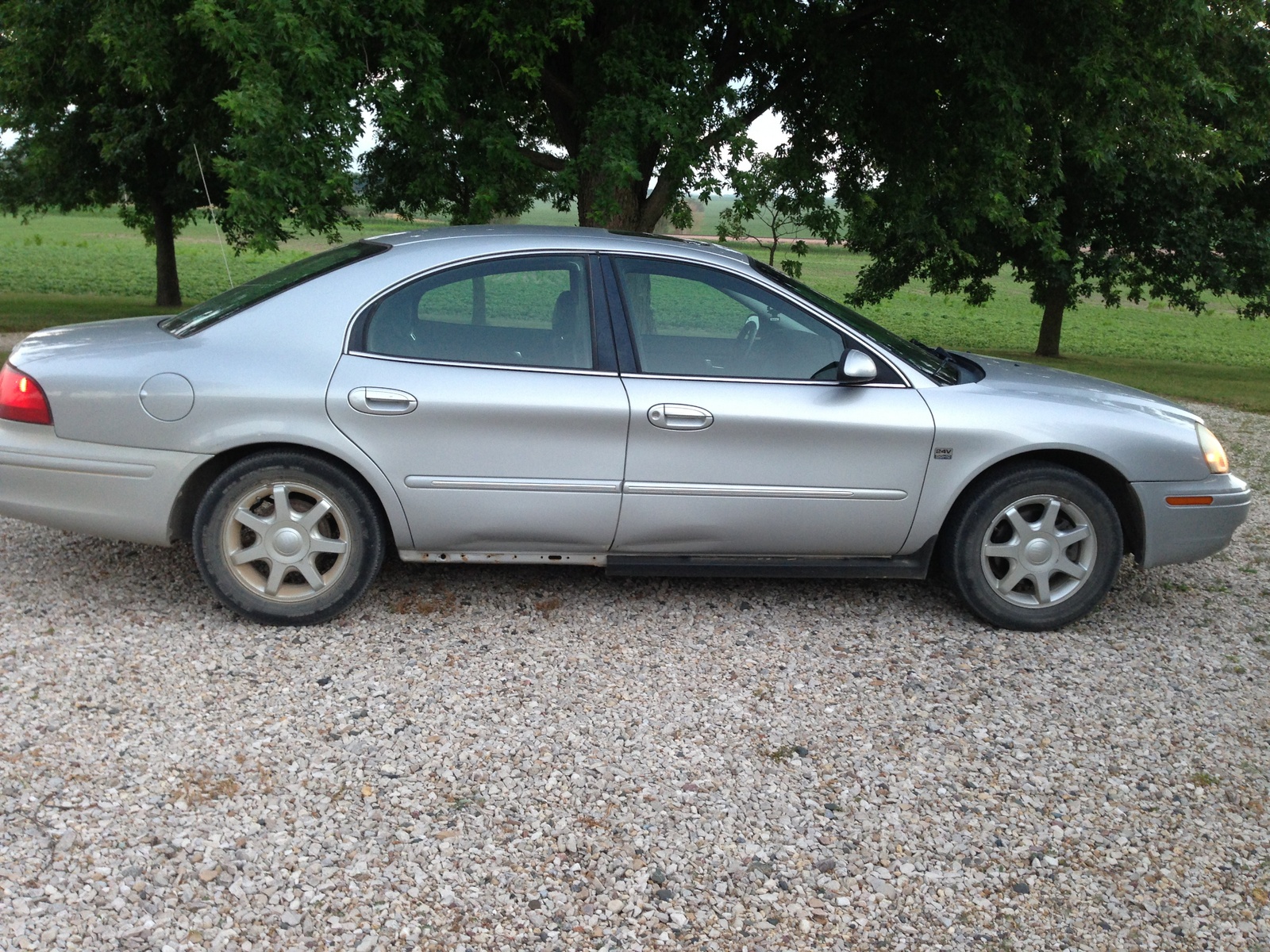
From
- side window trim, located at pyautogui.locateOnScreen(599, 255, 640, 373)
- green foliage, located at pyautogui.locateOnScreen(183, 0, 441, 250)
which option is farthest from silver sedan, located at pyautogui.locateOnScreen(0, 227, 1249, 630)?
green foliage, located at pyautogui.locateOnScreen(183, 0, 441, 250)

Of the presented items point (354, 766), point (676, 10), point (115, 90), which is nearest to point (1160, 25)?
point (676, 10)

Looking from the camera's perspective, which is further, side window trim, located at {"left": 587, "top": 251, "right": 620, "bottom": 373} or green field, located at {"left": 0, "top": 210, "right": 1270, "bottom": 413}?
green field, located at {"left": 0, "top": 210, "right": 1270, "bottom": 413}

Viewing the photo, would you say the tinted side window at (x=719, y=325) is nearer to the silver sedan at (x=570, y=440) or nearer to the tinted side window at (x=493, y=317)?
the silver sedan at (x=570, y=440)

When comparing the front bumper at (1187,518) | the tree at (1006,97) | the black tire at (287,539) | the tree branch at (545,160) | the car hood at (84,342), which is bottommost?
the black tire at (287,539)

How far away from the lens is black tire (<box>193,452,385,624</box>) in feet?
15.0

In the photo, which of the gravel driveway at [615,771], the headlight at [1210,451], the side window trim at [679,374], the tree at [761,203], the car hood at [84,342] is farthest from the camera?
the tree at [761,203]

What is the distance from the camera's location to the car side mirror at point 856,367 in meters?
4.68

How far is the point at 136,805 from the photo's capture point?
3.31 m

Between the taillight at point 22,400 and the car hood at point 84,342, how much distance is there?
5cm

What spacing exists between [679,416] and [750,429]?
0.98 feet

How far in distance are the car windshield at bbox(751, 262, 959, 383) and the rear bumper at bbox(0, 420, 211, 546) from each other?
251 cm

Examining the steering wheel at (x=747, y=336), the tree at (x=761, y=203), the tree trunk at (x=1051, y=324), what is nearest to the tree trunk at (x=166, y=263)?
the tree at (x=761, y=203)

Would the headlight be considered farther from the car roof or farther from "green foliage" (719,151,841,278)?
"green foliage" (719,151,841,278)

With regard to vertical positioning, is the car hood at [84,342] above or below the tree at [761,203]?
below
